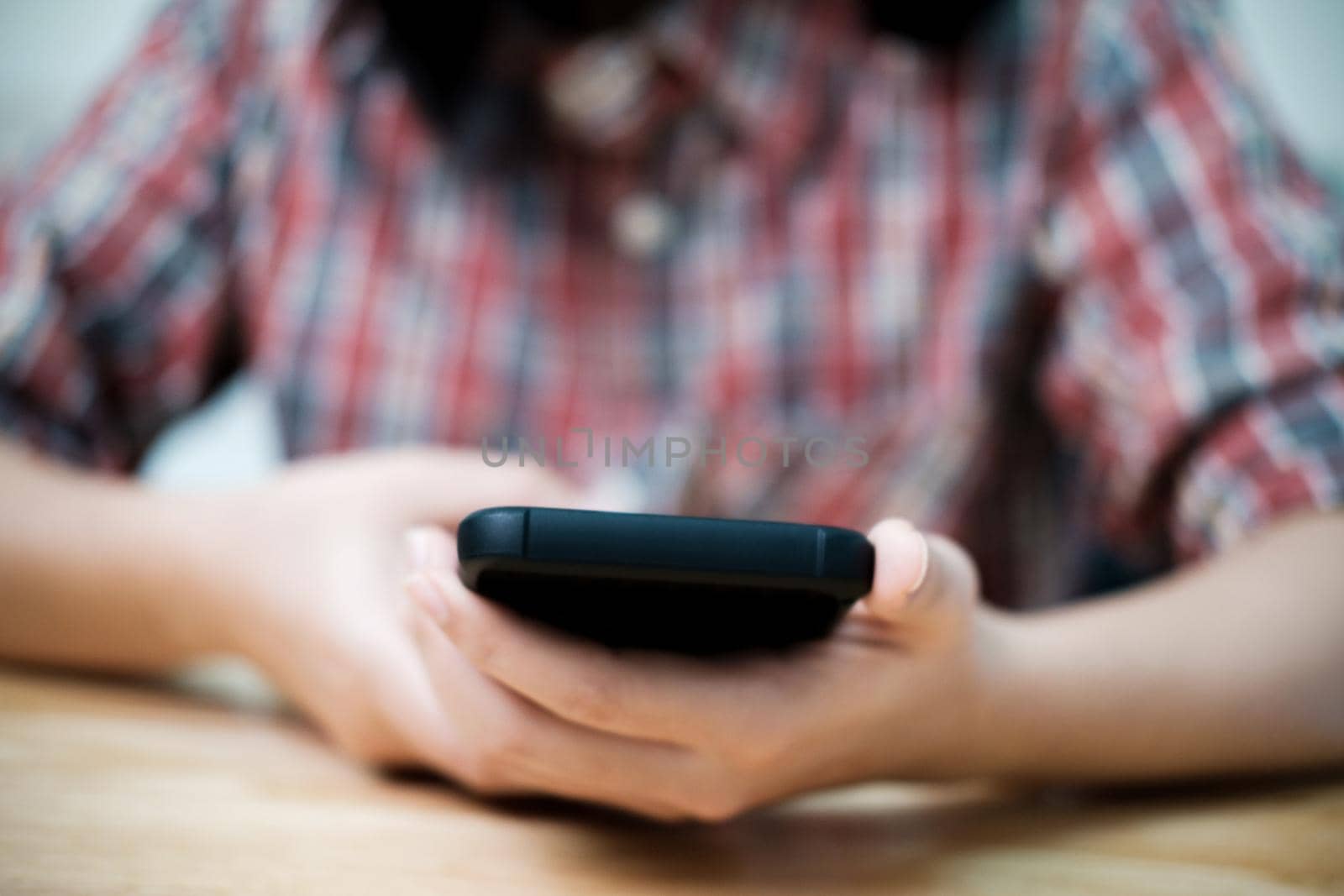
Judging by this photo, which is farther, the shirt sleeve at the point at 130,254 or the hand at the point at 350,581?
the shirt sleeve at the point at 130,254

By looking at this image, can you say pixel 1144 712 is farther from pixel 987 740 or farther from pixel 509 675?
pixel 509 675

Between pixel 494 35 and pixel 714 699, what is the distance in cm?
46

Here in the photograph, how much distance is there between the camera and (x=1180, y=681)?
27 cm

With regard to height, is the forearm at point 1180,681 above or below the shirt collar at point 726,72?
below

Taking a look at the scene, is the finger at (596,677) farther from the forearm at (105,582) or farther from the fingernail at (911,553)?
the forearm at (105,582)

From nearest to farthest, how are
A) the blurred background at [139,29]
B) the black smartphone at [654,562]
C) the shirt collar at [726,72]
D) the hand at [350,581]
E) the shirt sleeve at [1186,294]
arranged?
the black smartphone at [654,562], the hand at [350,581], the shirt sleeve at [1186,294], the shirt collar at [726,72], the blurred background at [139,29]

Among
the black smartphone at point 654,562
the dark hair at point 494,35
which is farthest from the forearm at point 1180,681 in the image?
the dark hair at point 494,35

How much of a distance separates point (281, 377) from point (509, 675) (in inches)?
13.9

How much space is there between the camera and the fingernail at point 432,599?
163 mm

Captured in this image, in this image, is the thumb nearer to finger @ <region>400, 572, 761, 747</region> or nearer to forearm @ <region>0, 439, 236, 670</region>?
finger @ <region>400, 572, 761, 747</region>

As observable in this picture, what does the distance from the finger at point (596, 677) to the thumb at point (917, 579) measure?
0.12 feet

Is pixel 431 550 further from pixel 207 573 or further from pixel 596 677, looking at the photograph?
pixel 207 573

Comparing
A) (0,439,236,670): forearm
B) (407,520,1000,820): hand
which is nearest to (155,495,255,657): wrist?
(0,439,236,670): forearm

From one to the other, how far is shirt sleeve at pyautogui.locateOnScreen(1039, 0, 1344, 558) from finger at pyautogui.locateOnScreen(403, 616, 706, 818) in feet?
0.94
